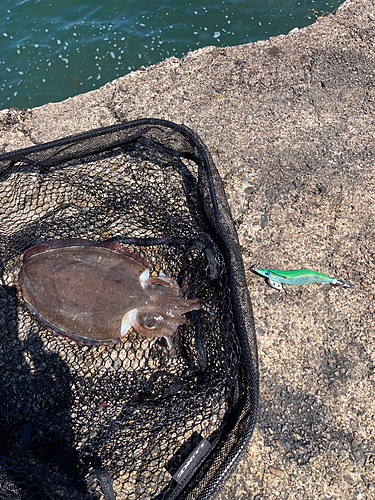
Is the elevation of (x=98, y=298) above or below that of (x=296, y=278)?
above

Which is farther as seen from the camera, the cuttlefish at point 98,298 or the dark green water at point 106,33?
the dark green water at point 106,33

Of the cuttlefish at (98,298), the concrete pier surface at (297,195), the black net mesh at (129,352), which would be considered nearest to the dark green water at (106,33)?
the concrete pier surface at (297,195)

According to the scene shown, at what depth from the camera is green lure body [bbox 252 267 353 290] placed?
3578 millimetres

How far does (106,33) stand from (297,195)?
568 cm

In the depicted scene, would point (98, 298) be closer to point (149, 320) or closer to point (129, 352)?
point (149, 320)

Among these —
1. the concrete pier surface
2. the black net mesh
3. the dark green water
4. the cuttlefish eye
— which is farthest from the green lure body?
the dark green water

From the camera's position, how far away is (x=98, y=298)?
3309 mm

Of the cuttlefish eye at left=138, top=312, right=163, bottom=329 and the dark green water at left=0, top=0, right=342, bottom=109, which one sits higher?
the dark green water at left=0, top=0, right=342, bottom=109

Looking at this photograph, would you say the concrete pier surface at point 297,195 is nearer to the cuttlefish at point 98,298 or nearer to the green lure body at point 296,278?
the green lure body at point 296,278

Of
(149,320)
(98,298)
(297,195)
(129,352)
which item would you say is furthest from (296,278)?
(98,298)

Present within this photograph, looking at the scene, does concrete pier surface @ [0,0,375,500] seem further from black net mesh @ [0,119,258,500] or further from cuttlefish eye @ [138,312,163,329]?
cuttlefish eye @ [138,312,163,329]

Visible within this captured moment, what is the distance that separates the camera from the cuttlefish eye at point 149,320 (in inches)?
132

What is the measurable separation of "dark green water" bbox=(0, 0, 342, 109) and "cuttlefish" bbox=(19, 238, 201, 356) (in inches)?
182

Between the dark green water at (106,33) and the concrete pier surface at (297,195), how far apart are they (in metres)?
2.01
